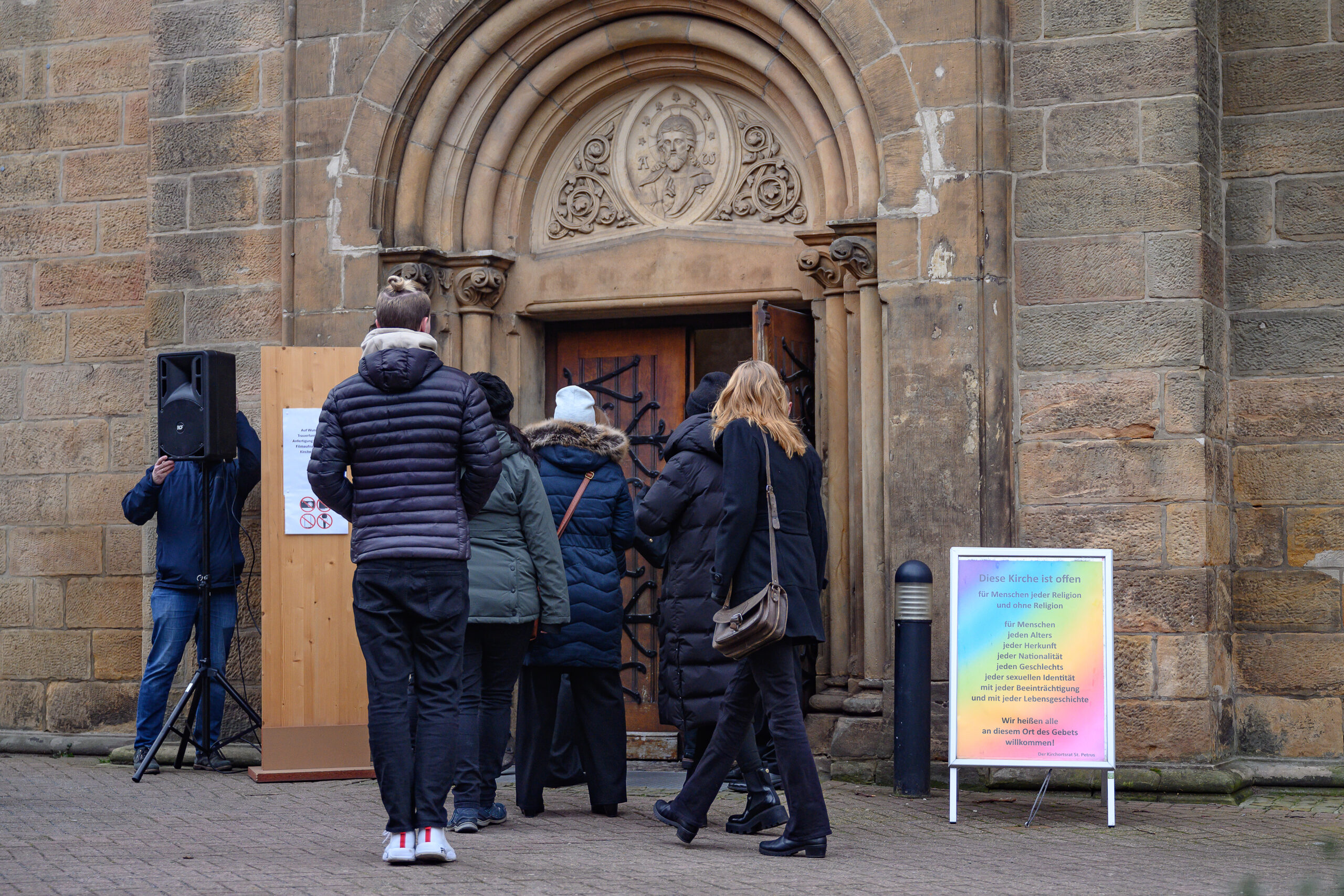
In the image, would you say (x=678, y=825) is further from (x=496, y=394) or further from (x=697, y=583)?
(x=496, y=394)

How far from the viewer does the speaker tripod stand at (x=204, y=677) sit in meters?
7.53

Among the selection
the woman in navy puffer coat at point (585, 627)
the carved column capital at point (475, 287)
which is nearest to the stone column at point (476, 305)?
the carved column capital at point (475, 287)

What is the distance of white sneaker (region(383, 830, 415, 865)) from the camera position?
15.9 feet

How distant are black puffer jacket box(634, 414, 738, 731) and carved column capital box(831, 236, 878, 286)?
171 cm

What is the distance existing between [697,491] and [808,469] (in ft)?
1.89

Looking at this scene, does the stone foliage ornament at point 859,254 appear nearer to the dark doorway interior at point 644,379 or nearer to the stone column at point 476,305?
the dark doorway interior at point 644,379

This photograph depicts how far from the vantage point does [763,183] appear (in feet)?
26.1

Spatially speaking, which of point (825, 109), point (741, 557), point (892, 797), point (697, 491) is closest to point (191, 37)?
point (825, 109)

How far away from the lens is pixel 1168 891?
461cm

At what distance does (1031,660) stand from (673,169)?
336cm

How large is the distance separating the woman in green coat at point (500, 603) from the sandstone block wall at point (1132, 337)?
240 cm

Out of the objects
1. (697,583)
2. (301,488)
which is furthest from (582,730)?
(301,488)

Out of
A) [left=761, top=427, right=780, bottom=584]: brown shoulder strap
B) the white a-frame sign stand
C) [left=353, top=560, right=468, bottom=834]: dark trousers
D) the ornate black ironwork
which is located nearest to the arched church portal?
the ornate black ironwork

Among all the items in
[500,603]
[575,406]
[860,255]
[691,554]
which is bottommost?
[500,603]
